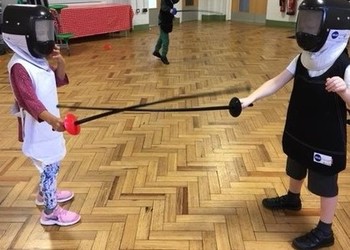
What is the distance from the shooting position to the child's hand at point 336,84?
1412 millimetres

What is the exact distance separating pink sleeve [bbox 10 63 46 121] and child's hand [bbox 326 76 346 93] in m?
1.08

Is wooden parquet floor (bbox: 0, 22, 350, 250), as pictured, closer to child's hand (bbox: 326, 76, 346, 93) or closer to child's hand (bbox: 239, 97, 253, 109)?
child's hand (bbox: 239, 97, 253, 109)

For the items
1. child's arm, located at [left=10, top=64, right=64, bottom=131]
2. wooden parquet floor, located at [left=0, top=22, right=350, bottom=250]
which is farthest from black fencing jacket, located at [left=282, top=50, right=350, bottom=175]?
child's arm, located at [left=10, top=64, right=64, bottom=131]

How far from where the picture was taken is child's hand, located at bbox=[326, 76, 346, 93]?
141 cm

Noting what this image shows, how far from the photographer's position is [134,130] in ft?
9.87

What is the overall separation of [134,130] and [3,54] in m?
3.63

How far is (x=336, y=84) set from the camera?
1.41m

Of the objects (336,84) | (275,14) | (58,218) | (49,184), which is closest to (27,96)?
(49,184)

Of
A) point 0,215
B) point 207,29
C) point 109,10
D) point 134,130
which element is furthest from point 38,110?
point 207,29

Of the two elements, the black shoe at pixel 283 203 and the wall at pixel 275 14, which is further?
the wall at pixel 275 14

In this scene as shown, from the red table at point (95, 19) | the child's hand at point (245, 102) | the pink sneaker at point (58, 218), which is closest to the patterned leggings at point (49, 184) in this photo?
the pink sneaker at point (58, 218)

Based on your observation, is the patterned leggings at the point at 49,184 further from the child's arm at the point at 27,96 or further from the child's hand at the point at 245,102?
the child's hand at the point at 245,102

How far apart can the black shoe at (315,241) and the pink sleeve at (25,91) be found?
122cm

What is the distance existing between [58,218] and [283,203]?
3.63 ft
